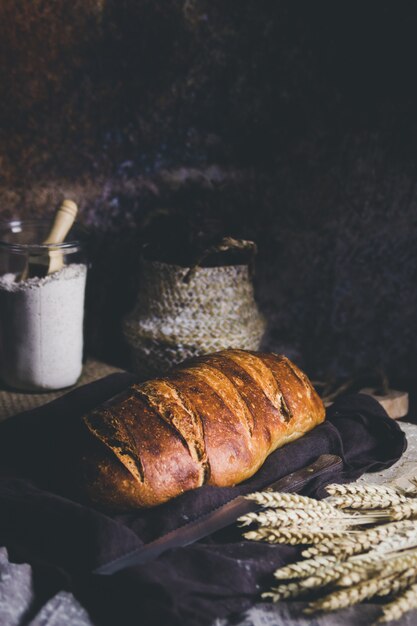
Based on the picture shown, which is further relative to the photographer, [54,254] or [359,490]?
[54,254]

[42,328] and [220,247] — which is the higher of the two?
[220,247]

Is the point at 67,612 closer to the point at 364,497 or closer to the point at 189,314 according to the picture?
the point at 364,497

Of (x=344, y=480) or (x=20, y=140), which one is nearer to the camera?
(x=344, y=480)

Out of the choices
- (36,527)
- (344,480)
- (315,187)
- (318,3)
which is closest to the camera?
(36,527)

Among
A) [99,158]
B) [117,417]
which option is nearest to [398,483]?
[117,417]

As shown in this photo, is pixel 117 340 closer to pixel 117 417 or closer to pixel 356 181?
pixel 356 181

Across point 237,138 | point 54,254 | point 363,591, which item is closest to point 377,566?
point 363,591

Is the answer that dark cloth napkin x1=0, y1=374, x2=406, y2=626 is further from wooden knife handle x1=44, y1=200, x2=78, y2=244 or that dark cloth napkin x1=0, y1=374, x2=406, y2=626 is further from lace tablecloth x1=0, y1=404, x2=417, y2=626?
wooden knife handle x1=44, y1=200, x2=78, y2=244
